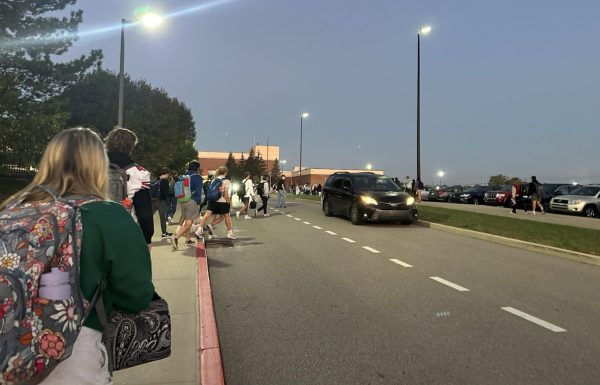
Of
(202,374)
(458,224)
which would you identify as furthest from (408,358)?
(458,224)

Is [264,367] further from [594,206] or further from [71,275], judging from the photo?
[594,206]

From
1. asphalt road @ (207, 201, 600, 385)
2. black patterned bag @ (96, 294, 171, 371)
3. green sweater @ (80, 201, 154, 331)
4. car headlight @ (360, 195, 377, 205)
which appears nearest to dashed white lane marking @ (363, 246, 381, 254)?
asphalt road @ (207, 201, 600, 385)

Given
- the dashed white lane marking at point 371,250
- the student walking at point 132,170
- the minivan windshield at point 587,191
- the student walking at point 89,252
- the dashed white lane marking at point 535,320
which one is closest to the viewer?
the student walking at point 89,252

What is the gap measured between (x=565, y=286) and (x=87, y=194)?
733cm

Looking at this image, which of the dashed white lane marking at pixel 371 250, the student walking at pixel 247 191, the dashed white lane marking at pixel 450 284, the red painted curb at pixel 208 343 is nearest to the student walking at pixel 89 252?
the red painted curb at pixel 208 343

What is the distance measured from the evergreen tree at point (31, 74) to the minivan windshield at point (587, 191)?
27.2m

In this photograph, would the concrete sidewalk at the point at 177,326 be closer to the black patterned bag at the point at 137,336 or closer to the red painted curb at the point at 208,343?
the red painted curb at the point at 208,343

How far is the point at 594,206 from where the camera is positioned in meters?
21.9

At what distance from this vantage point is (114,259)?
5.56ft

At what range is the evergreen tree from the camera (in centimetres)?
2211

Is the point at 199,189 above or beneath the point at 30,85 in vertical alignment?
beneath

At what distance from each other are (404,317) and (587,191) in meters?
22.7

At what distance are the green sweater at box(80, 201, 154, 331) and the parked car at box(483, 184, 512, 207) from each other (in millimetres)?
31543

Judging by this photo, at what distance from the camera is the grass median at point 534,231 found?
10633 mm
